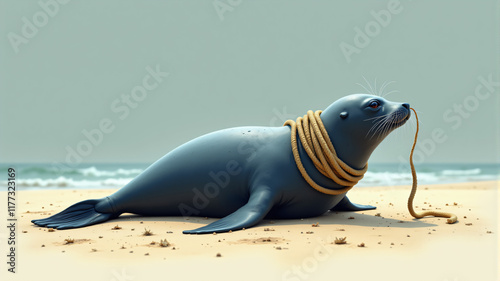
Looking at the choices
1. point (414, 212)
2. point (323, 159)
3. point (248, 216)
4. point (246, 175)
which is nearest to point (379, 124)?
point (323, 159)

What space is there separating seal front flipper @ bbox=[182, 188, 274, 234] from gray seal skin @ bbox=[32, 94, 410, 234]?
14 mm

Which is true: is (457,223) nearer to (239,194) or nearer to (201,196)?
(239,194)

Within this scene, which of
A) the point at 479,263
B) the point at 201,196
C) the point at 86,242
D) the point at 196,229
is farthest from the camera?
the point at 201,196

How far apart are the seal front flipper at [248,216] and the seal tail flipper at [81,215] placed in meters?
1.75

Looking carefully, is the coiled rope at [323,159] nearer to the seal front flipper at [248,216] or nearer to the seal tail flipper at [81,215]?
the seal front flipper at [248,216]

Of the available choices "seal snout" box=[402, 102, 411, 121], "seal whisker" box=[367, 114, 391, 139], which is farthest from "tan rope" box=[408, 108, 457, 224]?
"seal whisker" box=[367, 114, 391, 139]

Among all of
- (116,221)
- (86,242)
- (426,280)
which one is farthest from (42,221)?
(426,280)

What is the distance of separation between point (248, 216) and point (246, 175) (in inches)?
29.5

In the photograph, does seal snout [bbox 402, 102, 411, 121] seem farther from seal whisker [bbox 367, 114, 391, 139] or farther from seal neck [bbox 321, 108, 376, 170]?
seal neck [bbox 321, 108, 376, 170]

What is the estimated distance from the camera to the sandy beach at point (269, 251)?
384cm

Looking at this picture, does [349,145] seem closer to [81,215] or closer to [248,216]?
[248,216]

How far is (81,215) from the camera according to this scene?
646cm

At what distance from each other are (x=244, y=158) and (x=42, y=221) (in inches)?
119

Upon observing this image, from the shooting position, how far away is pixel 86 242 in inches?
202
